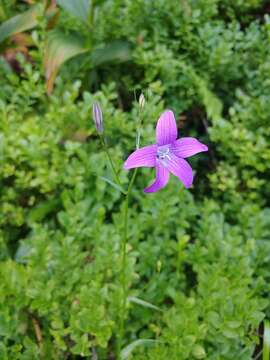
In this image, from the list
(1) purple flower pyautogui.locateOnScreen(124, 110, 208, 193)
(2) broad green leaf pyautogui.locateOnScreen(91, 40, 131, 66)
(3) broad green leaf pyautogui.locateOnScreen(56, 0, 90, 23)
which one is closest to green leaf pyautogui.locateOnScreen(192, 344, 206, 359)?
(1) purple flower pyautogui.locateOnScreen(124, 110, 208, 193)

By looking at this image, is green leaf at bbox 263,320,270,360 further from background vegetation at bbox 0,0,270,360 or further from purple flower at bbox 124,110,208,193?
purple flower at bbox 124,110,208,193

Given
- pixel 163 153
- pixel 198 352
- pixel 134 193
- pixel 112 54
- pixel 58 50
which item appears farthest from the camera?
pixel 112 54

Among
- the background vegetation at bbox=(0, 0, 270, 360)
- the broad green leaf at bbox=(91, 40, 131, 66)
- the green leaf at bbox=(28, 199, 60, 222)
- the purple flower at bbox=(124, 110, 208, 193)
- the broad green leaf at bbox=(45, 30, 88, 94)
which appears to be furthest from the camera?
the broad green leaf at bbox=(91, 40, 131, 66)

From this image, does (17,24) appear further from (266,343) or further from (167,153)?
(266,343)

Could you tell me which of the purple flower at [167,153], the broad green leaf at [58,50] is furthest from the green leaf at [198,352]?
the broad green leaf at [58,50]

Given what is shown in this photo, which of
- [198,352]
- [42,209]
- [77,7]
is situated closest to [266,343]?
[198,352]
